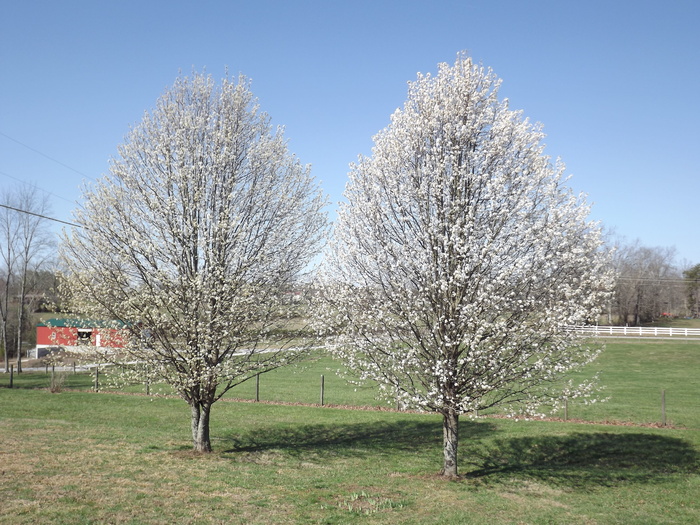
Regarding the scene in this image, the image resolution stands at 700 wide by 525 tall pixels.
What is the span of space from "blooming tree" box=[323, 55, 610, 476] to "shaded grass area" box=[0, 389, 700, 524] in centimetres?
208

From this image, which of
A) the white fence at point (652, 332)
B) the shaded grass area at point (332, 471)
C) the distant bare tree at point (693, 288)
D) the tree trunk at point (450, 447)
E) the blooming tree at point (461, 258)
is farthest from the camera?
the distant bare tree at point (693, 288)

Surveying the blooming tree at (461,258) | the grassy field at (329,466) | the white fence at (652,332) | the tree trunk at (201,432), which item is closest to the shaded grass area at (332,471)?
the grassy field at (329,466)

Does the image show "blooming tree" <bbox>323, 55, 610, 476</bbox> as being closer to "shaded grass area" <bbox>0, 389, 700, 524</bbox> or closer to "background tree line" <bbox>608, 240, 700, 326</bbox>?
"shaded grass area" <bbox>0, 389, 700, 524</bbox>

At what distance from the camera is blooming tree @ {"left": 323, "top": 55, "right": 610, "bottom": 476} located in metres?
11.0

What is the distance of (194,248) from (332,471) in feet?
21.4

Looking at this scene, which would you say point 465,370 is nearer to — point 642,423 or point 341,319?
point 341,319

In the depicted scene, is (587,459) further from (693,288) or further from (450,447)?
(693,288)

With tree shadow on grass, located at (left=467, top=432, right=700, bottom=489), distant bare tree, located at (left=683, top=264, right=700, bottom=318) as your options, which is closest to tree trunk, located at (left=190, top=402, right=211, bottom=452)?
tree shadow on grass, located at (left=467, top=432, right=700, bottom=489)

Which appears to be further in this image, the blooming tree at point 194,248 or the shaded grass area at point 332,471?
the blooming tree at point 194,248

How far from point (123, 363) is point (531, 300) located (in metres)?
9.86

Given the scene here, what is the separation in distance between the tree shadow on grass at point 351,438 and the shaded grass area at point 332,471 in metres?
0.07

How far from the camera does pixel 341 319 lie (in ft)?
41.4

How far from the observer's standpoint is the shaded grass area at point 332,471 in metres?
10.0

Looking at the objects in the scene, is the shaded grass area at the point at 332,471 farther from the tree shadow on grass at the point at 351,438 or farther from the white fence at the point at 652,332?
the white fence at the point at 652,332
